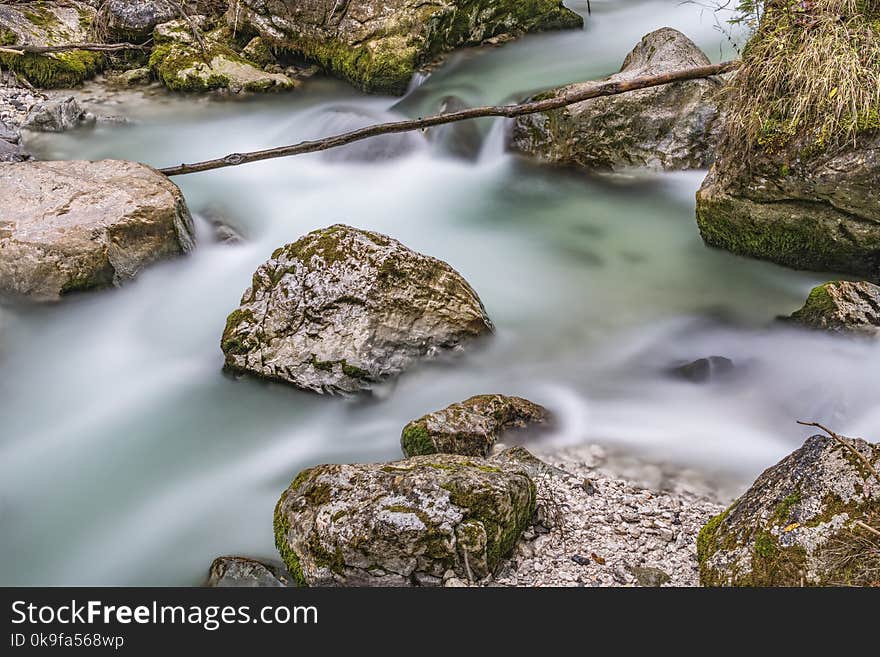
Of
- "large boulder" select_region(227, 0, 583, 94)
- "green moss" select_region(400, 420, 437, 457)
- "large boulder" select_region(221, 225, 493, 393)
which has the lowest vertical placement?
"green moss" select_region(400, 420, 437, 457)

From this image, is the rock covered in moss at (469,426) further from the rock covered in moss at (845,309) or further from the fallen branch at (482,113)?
the fallen branch at (482,113)

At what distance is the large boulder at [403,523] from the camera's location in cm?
309

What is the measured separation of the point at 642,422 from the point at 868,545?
6.37ft

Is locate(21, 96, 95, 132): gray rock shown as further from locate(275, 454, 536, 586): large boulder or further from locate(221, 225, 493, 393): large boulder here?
locate(275, 454, 536, 586): large boulder

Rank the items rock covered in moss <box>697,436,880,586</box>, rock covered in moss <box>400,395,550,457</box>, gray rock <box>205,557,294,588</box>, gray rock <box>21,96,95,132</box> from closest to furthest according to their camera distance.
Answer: rock covered in moss <box>697,436,880,586</box> → gray rock <box>205,557,294,588</box> → rock covered in moss <box>400,395,550,457</box> → gray rock <box>21,96,95,132</box>

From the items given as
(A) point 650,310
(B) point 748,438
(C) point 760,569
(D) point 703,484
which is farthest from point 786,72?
(C) point 760,569

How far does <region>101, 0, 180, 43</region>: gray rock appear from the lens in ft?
35.2

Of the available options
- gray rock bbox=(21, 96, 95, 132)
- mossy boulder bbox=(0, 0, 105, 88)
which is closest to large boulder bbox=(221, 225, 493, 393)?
gray rock bbox=(21, 96, 95, 132)

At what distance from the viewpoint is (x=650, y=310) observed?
5895 mm

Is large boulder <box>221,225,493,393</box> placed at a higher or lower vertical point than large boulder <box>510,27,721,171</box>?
lower

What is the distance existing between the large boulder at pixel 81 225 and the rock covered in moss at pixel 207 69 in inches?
153

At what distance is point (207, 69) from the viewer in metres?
10.1

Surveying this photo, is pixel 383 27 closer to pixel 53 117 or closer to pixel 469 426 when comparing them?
pixel 53 117

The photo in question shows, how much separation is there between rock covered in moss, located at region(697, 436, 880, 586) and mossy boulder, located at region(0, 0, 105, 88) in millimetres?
10099
